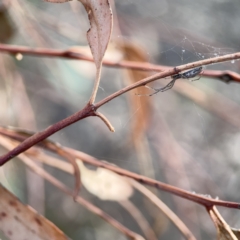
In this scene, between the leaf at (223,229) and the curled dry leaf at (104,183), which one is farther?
the curled dry leaf at (104,183)

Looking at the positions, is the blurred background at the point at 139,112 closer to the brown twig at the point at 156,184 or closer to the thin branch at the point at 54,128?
the brown twig at the point at 156,184

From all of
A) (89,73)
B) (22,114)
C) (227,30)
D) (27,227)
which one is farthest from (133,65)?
(227,30)

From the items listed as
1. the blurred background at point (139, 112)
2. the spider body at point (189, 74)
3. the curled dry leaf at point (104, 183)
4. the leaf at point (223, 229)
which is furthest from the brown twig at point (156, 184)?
the blurred background at point (139, 112)

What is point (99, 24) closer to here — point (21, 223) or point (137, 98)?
point (21, 223)

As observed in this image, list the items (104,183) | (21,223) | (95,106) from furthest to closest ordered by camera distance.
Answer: (104,183) → (21,223) → (95,106)

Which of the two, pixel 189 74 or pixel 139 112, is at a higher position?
pixel 139 112

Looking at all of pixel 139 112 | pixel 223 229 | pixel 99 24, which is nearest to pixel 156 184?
pixel 223 229
